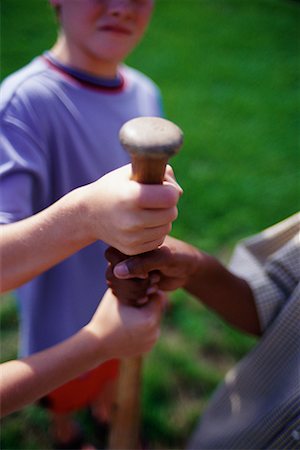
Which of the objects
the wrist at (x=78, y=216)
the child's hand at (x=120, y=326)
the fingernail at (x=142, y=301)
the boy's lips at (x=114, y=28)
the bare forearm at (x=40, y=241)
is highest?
the boy's lips at (x=114, y=28)

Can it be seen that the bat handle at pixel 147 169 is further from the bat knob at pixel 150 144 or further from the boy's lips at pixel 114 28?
the boy's lips at pixel 114 28

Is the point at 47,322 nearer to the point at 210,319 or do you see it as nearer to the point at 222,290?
the point at 222,290

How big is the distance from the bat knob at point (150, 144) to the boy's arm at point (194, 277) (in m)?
0.16

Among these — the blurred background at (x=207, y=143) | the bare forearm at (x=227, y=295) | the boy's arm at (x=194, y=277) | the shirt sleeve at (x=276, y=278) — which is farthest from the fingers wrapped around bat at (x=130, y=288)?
the blurred background at (x=207, y=143)

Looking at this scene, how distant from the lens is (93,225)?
60cm

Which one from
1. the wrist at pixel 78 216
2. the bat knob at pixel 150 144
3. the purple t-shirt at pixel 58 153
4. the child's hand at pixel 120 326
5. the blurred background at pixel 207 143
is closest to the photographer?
the bat knob at pixel 150 144

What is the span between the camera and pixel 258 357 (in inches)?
35.2

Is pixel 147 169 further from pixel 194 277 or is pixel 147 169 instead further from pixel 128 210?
pixel 194 277

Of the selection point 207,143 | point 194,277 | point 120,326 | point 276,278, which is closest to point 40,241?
point 120,326

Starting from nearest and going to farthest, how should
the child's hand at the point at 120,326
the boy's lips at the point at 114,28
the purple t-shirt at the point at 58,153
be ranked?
the child's hand at the point at 120,326, the purple t-shirt at the point at 58,153, the boy's lips at the point at 114,28

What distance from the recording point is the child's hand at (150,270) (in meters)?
0.64

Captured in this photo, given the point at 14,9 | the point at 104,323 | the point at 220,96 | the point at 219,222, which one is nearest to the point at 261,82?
the point at 220,96

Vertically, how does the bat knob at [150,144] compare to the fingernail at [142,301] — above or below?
above

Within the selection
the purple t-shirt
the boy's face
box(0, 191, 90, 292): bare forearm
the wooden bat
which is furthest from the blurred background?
the wooden bat
